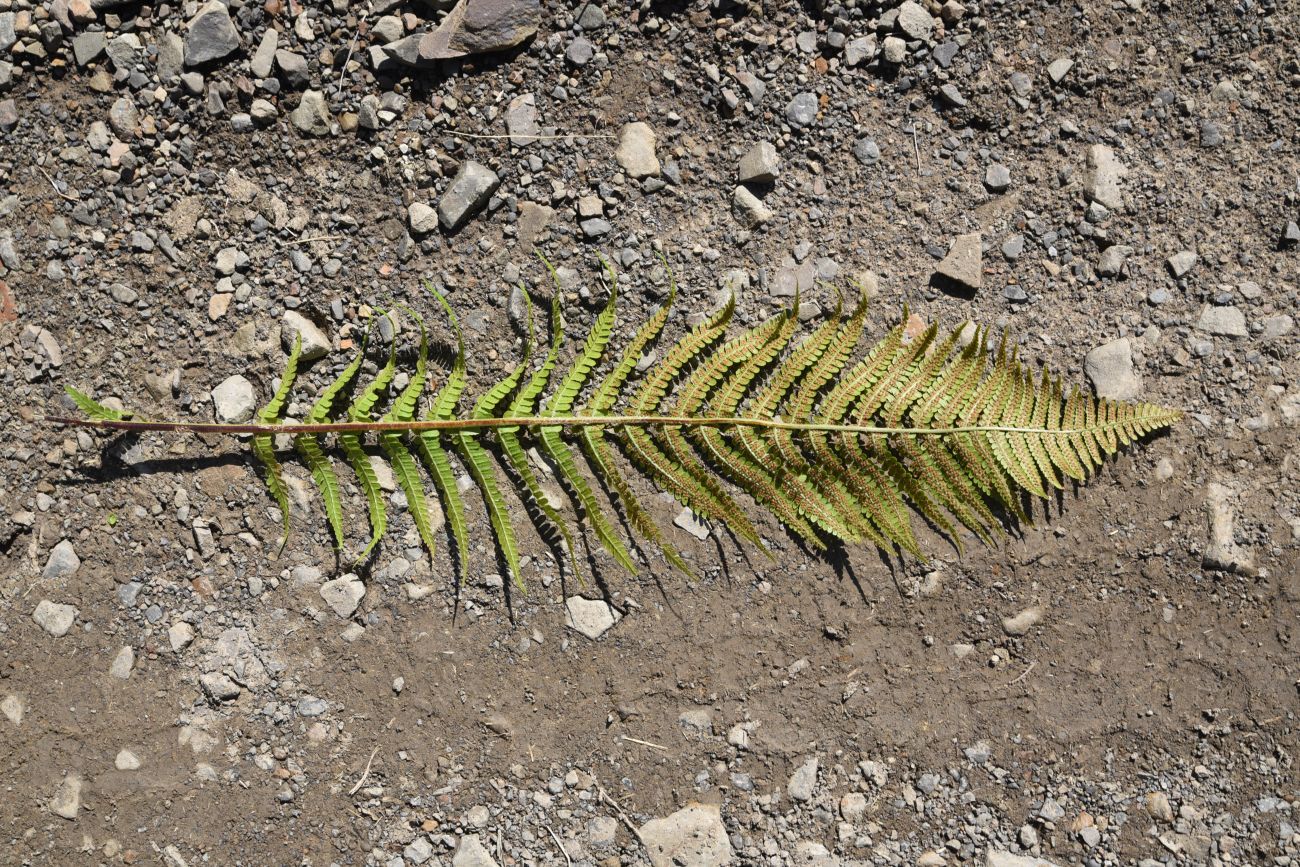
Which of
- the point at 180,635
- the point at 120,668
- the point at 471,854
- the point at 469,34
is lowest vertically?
the point at 471,854

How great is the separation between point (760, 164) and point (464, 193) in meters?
1.37

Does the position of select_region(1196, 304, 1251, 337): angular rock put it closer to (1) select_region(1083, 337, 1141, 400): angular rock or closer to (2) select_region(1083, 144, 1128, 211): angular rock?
(1) select_region(1083, 337, 1141, 400): angular rock

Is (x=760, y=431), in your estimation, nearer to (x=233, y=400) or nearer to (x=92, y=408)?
(x=233, y=400)

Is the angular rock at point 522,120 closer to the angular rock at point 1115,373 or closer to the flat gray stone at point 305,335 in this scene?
the flat gray stone at point 305,335

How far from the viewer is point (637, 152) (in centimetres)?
427

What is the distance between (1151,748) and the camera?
4301mm

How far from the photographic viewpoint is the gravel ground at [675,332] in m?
4.20

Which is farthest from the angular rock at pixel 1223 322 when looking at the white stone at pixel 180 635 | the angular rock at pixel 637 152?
the white stone at pixel 180 635

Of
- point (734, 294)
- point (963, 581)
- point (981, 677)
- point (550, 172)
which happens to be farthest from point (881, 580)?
point (550, 172)

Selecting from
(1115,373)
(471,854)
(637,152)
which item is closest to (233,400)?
(637,152)

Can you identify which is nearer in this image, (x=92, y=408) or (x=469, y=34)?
(x=92, y=408)

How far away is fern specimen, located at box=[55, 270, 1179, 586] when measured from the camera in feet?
13.2

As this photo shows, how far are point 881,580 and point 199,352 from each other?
10.9ft

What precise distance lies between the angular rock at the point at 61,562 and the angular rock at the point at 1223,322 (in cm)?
530
